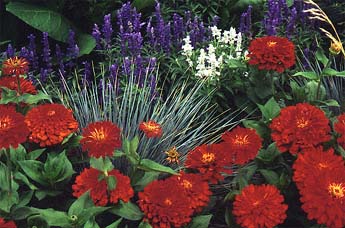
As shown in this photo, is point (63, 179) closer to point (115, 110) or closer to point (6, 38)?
point (115, 110)

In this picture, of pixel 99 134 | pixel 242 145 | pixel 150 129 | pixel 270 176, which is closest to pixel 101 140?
pixel 99 134

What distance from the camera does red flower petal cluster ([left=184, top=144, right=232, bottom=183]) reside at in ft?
7.68

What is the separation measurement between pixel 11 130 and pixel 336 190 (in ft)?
3.36

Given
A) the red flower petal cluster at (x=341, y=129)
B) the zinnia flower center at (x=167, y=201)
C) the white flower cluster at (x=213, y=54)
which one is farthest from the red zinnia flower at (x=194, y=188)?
the white flower cluster at (x=213, y=54)

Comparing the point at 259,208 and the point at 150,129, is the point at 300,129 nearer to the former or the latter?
the point at 259,208

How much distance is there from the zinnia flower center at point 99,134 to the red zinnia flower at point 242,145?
17.4 inches

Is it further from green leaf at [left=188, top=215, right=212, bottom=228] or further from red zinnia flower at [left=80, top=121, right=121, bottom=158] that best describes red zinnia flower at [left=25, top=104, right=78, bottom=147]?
green leaf at [left=188, top=215, right=212, bottom=228]

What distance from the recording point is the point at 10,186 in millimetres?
2252

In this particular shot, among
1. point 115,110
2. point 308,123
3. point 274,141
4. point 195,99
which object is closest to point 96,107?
point 115,110

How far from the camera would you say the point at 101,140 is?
2154 millimetres

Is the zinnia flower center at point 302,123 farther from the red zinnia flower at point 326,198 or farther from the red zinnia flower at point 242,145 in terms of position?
the red zinnia flower at point 326,198

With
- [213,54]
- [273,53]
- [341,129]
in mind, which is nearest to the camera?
[341,129]

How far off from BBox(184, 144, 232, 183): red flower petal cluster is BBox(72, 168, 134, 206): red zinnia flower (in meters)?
0.25

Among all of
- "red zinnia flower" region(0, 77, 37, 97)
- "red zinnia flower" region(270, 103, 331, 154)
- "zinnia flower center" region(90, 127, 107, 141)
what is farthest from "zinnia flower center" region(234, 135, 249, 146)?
"red zinnia flower" region(0, 77, 37, 97)
